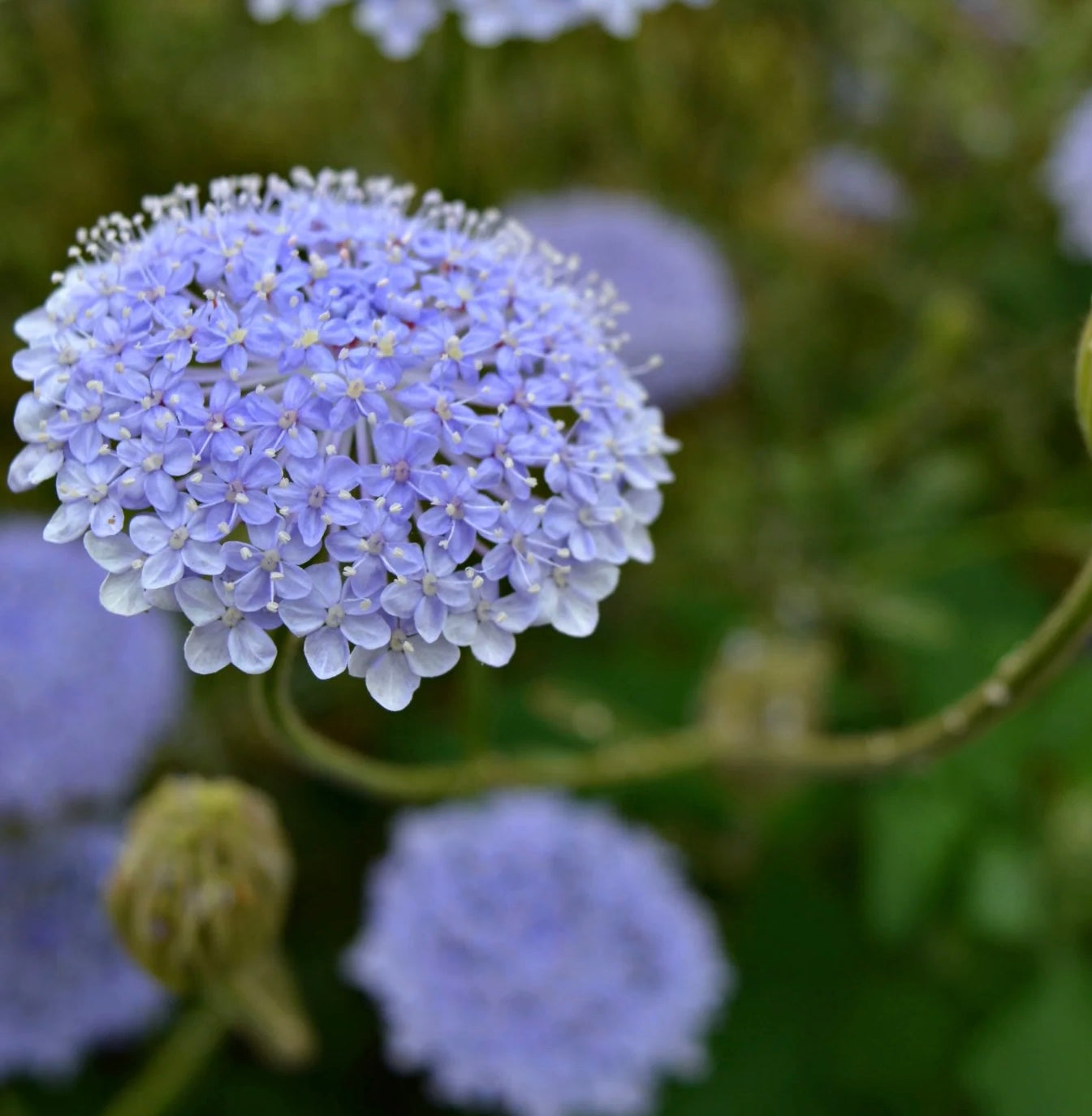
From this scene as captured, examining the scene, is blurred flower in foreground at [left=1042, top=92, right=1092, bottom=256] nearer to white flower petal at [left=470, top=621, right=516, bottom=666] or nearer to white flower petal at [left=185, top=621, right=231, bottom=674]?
white flower petal at [left=470, top=621, right=516, bottom=666]

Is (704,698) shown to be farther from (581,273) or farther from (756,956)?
(581,273)

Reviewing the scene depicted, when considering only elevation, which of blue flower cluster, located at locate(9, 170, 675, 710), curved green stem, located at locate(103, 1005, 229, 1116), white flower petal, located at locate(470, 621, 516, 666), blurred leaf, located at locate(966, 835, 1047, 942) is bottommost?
curved green stem, located at locate(103, 1005, 229, 1116)

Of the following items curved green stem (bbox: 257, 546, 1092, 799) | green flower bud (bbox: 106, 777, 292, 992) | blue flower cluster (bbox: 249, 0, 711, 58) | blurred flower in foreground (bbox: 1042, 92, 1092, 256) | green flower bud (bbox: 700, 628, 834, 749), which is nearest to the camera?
curved green stem (bbox: 257, 546, 1092, 799)

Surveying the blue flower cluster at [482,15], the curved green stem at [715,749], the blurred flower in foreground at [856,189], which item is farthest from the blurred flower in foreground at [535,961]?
the blurred flower in foreground at [856,189]

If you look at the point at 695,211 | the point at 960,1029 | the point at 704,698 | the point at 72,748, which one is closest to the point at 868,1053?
the point at 960,1029

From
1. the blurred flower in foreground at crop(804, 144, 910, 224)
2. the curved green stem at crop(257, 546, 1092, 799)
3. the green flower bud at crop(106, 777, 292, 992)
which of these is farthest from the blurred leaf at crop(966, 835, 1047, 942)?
the blurred flower in foreground at crop(804, 144, 910, 224)

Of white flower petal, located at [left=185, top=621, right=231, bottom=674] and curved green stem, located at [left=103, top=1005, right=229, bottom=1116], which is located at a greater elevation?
white flower petal, located at [left=185, top=621, right=231, bottom=674]

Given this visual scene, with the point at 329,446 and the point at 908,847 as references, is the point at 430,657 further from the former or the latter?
the point at 908,847
